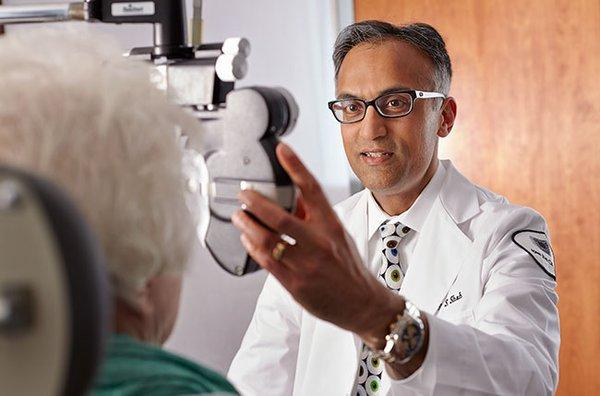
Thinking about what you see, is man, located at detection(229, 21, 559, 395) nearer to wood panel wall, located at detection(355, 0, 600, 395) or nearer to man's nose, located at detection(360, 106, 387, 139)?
man's nose, located at detection(360, 106, 387, 139)

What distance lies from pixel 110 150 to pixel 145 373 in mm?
183

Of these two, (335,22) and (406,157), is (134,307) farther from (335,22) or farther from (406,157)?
(335,22)

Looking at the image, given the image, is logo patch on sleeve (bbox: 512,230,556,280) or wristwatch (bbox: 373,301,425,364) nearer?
wristwatch (bbox: 373,301,425,364)

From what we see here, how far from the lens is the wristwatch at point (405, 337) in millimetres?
1341

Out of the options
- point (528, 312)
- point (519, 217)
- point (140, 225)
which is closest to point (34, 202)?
point (140, 225)

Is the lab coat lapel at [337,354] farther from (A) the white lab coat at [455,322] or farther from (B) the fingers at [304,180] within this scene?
(B) the fingers at [304,180]

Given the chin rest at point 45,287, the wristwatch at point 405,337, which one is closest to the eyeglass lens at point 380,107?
the wristwatch at point 405,337

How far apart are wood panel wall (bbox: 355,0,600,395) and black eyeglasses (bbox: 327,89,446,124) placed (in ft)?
4.10

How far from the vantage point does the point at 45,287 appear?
0.49m

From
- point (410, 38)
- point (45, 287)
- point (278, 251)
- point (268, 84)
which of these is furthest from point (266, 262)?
point (268, 84)

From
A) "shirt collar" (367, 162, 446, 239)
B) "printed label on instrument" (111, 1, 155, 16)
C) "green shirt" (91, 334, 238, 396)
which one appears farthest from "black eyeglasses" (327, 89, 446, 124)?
"green shirt" (91, 334, 238, 396)

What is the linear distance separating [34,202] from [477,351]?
3.84 feet

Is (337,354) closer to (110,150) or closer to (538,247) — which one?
(538,247)

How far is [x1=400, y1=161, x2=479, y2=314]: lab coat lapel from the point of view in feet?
6.46
